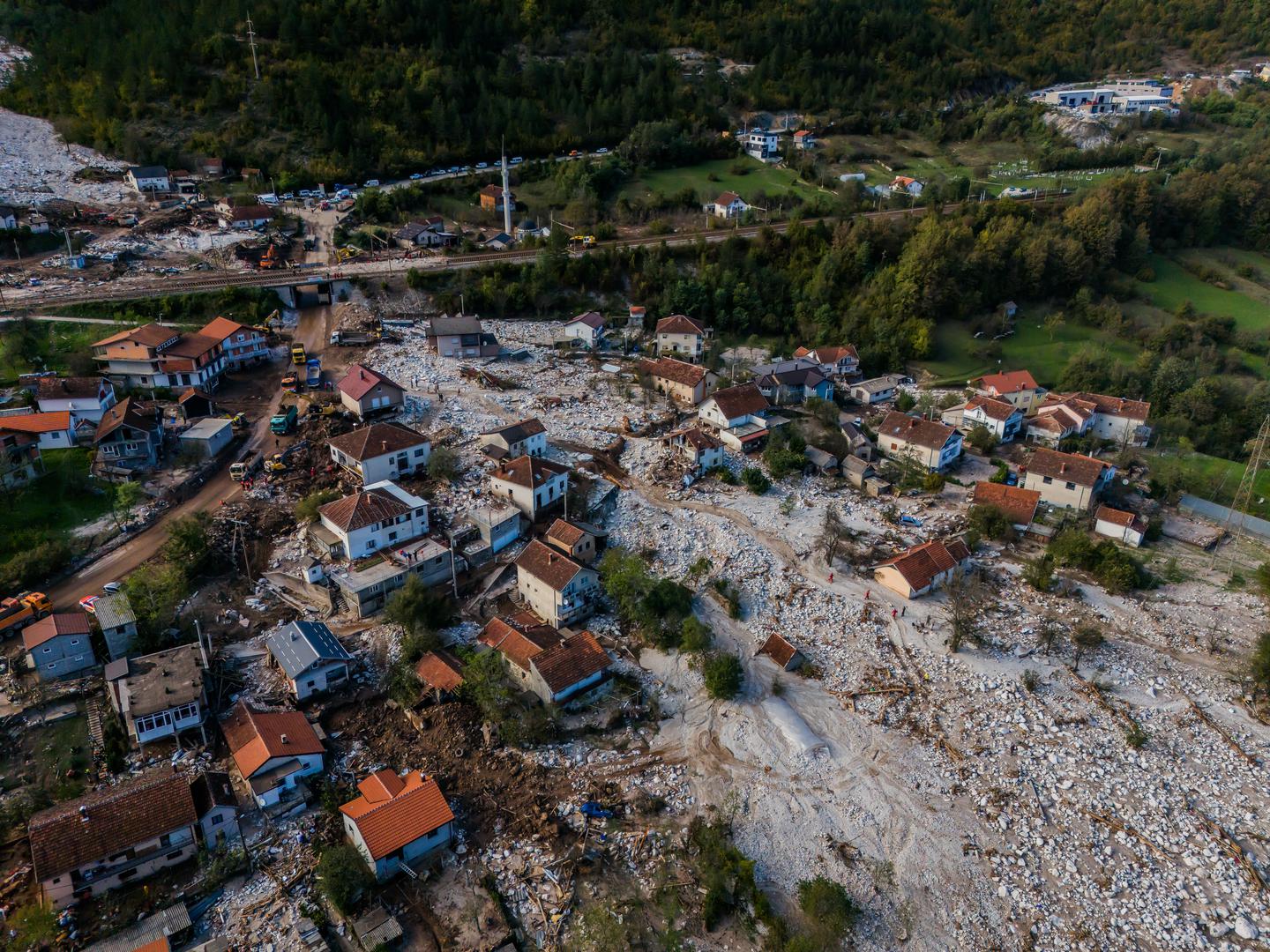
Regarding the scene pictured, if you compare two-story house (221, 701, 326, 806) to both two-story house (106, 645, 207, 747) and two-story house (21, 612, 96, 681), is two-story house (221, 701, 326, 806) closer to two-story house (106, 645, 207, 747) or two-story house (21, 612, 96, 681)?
two-story house (106, 645, 207, 747)

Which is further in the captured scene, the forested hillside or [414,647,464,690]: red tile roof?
the forested hillside

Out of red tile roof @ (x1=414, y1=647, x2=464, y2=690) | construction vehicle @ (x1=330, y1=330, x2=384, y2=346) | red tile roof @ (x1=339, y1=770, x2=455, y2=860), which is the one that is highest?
construction vehicle @ (x1=330, y1=330, x2=384, y2=346)

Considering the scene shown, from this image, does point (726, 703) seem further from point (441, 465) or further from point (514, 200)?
point (514, 200)

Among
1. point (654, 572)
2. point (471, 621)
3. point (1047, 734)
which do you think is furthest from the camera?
point (654, 572)

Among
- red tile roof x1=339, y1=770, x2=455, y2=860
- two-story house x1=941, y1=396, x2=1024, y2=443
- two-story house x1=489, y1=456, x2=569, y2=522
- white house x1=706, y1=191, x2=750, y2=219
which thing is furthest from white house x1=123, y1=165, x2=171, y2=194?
two-story house x1=941, y1=396, x2=1024, y2=443

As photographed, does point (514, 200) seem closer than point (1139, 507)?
No

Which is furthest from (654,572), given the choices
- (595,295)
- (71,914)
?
(595,295)

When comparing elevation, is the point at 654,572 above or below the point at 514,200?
below
